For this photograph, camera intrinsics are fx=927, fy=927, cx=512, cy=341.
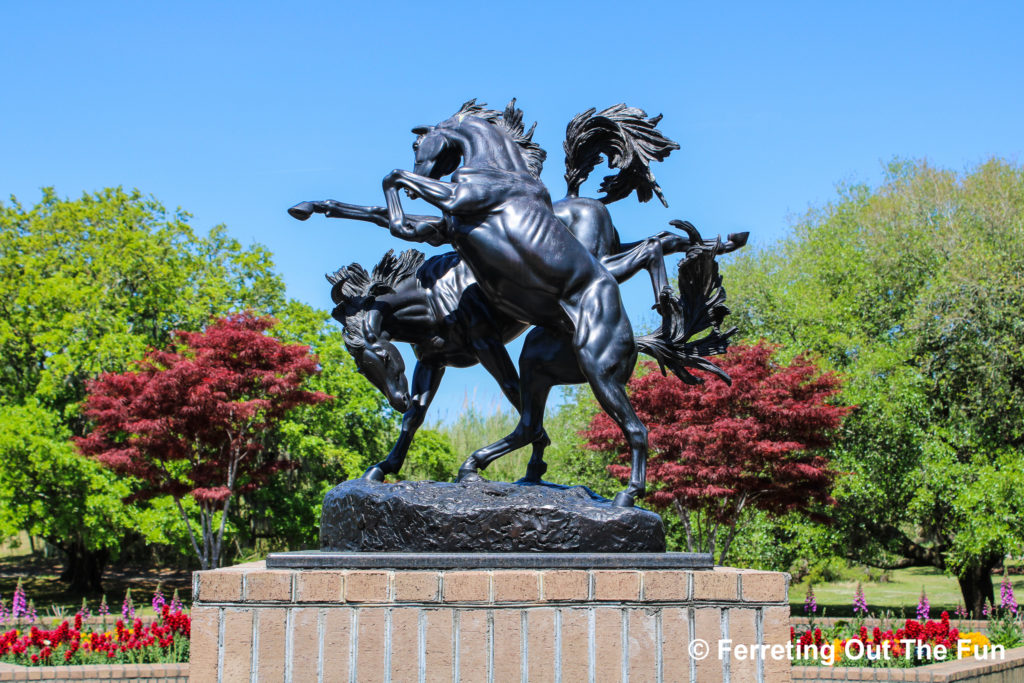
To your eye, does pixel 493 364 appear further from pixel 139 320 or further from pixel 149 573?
pixel 149 573

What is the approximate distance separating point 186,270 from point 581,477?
36.9ft

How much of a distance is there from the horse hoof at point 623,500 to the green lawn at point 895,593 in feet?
52.5

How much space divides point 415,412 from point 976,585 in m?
17.8

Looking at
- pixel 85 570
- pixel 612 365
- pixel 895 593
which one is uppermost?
pixel 612 365

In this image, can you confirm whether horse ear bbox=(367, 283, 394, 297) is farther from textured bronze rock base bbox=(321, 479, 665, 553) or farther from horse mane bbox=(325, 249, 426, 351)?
textured bronze rock base bbox=(321, 479, 665, 553)

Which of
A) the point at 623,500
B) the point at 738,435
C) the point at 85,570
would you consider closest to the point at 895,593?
the point at 738,435

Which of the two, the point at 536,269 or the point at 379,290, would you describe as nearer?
the point at 536,269

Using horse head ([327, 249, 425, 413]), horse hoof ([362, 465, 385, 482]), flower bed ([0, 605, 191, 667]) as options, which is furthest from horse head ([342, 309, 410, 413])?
flower bed ([0, 605, 191, 667])

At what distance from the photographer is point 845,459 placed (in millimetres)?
18438

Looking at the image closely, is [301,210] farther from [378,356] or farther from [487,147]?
[487,147]

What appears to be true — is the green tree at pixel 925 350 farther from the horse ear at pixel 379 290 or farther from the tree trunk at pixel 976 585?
the horse ear at pixel 379 290

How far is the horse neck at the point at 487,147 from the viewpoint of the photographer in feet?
16.8

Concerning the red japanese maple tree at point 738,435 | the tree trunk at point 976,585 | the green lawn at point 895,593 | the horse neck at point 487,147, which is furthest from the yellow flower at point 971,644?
the tree trunk at point 976,585

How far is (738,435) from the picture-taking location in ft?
50.9
